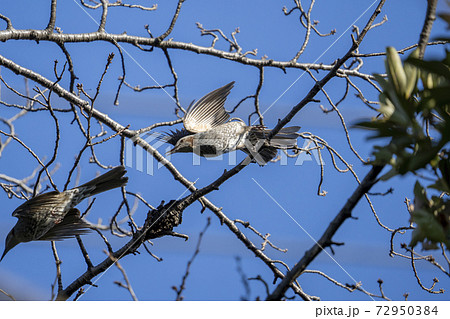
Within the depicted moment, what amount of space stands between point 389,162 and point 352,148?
1951 mm

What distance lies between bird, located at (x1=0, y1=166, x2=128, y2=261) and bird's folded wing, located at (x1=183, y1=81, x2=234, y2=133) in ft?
2.88

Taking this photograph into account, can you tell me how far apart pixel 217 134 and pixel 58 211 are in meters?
1.37

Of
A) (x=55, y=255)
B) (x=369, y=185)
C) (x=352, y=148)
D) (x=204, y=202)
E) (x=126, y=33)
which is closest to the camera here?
(x=369, y=185)

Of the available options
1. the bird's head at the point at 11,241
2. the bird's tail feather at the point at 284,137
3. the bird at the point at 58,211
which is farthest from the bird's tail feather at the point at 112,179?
the bird's tail feather at the point at 284,137

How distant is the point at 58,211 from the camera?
368 cm

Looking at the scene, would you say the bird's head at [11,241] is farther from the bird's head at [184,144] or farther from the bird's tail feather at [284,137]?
the bird's tail feather at [284,137]

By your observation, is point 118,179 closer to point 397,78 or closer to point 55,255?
point 55,255

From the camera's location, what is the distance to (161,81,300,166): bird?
414 cm

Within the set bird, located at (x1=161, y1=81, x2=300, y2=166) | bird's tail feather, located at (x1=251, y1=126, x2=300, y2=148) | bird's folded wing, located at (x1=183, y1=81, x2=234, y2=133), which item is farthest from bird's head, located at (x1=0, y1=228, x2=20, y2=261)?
bird's tail feather, located at (x1=251, y1=126, x2=300, y2=148)

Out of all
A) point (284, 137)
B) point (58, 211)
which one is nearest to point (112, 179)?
point (58, 211)

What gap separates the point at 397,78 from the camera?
4.74 feet

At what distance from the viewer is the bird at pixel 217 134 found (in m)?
4.14

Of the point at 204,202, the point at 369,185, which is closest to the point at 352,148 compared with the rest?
the point at 204,202

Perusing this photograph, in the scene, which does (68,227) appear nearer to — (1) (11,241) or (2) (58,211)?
(2) (58,211)
